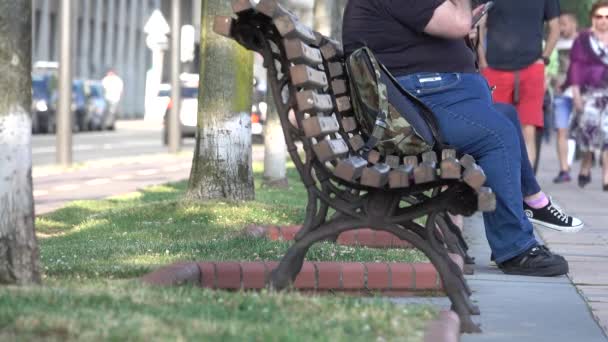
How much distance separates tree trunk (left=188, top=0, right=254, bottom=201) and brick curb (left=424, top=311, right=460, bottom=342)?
5.08m

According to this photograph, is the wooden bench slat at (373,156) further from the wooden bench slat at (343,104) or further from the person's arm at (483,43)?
the person's arm at (483,43)

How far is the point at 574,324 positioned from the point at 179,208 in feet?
14.4

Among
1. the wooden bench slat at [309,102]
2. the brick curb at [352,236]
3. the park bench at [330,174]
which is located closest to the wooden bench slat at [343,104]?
the park bench at [330,174]

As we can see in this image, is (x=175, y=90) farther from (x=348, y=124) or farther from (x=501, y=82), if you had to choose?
(x=348, y=124)

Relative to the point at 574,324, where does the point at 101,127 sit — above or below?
below

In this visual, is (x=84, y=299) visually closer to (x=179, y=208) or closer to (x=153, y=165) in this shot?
(x=179, y=208)

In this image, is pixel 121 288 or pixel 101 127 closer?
pixel 121 288

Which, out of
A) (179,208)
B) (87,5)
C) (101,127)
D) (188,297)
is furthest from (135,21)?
(188,297)

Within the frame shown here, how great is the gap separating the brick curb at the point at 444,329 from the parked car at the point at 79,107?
4281cm

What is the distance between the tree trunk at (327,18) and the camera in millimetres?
17734

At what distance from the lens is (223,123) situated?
Result: 1050cm

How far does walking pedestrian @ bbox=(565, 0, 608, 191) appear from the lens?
1568 centimetres

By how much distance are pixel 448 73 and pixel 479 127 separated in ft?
1.04

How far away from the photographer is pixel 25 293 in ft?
16.7
